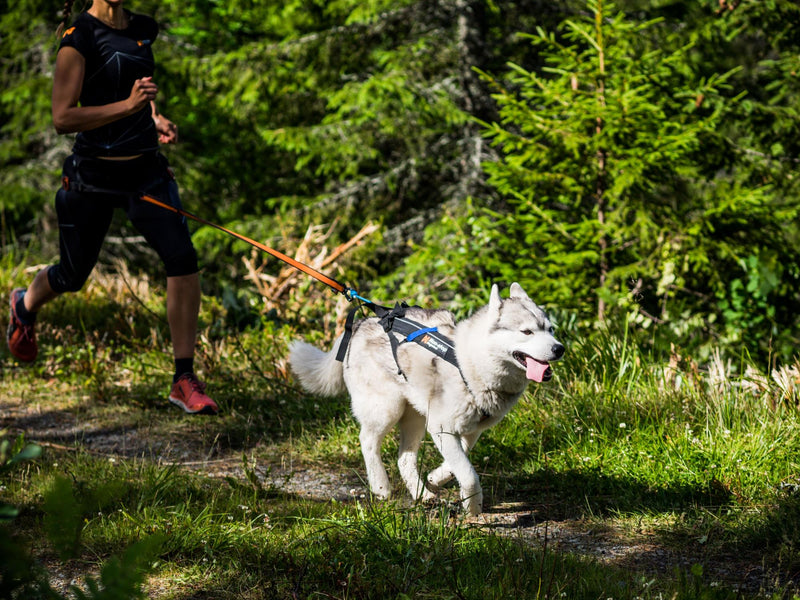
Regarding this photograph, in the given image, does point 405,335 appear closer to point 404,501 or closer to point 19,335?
point 404,501

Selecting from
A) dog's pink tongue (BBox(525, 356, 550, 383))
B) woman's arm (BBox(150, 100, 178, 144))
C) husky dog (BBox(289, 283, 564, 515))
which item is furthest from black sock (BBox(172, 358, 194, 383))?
dog's pink tongue (BBox(525, 356, 550, 383))

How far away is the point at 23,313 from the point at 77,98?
1641mm

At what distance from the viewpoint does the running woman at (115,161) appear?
412 centimetres

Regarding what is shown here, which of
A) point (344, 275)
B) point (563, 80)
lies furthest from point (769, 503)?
point (344, 275)

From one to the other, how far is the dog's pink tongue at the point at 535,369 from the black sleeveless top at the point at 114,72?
8.82 ft

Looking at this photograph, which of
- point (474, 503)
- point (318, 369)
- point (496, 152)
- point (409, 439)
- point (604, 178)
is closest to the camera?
point (474, 503)

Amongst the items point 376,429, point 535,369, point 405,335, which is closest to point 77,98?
point 405,335

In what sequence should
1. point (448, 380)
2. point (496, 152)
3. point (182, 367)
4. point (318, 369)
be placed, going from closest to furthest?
point (448, 380), point (318, 369), point (182, 367), point (496, 152)

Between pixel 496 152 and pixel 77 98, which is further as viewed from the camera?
pixel 496 152

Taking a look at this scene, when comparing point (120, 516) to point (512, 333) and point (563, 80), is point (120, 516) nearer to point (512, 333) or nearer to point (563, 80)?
point (512, 333)

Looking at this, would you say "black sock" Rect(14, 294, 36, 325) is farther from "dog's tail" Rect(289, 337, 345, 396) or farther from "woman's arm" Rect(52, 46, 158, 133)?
"dog's tail" Rect(289, 337, 345, 396)

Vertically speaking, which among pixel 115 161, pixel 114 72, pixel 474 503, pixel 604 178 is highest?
pixel 114 72

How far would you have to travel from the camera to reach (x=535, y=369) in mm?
3180

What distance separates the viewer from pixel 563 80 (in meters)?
6.59
